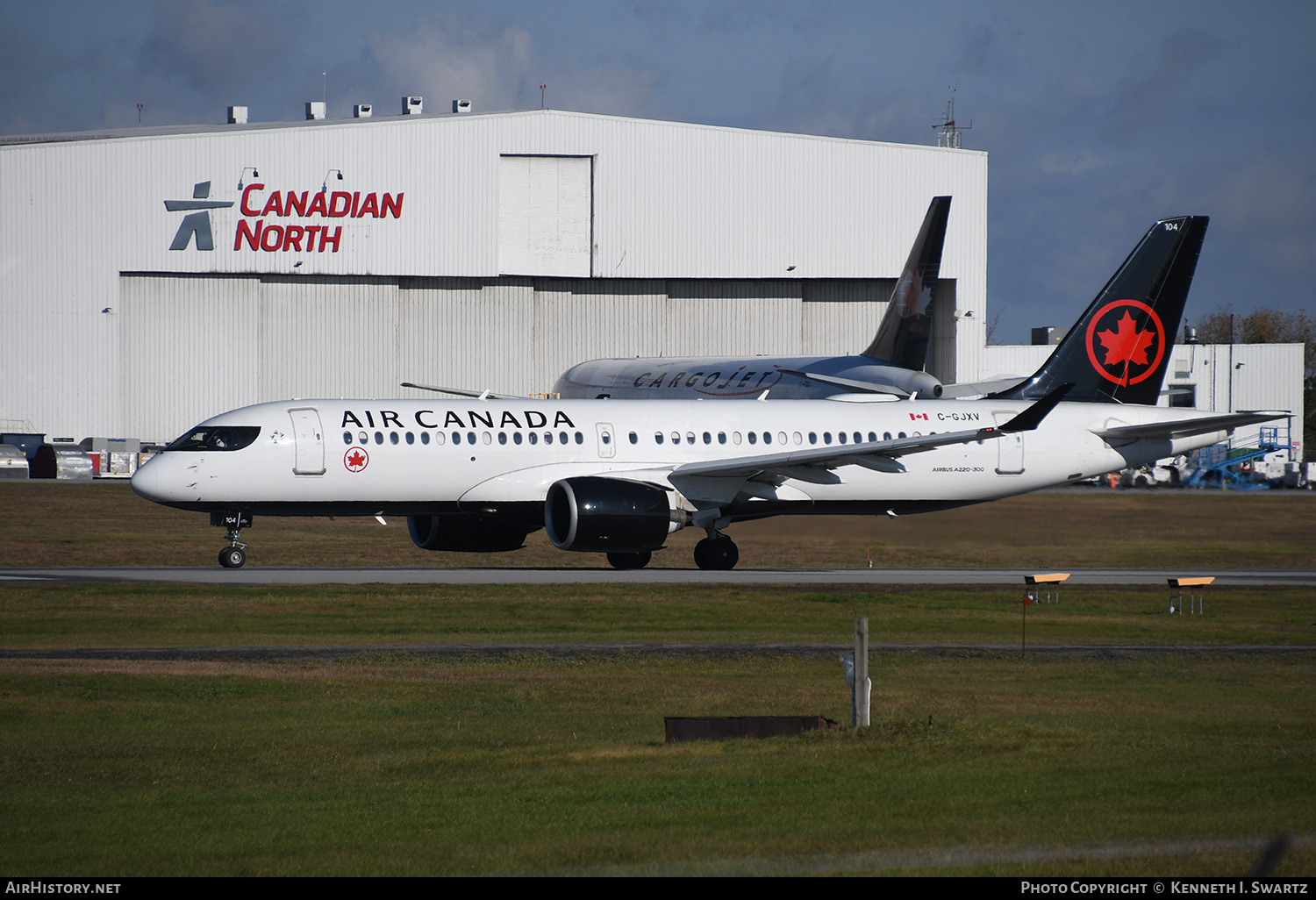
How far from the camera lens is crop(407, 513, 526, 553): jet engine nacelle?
3294 cm

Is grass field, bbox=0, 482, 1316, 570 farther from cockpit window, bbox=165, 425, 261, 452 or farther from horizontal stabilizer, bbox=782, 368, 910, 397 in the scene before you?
cockpit window, bbox=165, 425, 261, 452

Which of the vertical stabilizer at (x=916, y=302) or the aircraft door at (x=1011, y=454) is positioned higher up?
the vertical stabilizer at (x=916, y=302)

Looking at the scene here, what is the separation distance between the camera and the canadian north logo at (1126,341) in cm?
3794

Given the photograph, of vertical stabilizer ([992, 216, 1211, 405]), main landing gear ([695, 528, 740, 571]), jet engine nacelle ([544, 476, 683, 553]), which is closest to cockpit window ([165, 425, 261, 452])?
jet engine nacelle ([544, 476, 683, 553])

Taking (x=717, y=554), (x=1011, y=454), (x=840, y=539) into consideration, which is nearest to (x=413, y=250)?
(x=717, y=554)

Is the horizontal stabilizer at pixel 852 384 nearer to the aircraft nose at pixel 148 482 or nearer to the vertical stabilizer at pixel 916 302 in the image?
the vertical stabilizer at pixel 916 302

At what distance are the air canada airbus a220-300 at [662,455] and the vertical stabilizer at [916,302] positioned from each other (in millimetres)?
13905

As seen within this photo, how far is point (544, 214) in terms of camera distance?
73.5 meters

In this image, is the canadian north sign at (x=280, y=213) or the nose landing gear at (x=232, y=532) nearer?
the nose landing gear at (x=232, y=532)

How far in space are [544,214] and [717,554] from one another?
43.7 m

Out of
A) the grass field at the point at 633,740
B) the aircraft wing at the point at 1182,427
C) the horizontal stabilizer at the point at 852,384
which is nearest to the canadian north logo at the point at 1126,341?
the aircraft wing at the point at 1182,427

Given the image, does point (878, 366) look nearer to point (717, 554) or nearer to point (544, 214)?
point (717, 554)
